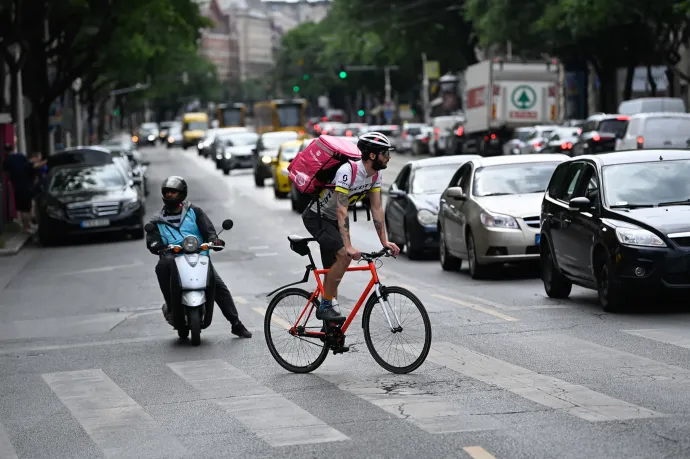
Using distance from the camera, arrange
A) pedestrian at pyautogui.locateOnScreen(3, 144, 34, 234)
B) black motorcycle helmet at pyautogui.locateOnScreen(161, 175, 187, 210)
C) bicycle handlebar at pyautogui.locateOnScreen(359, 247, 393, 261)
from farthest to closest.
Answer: pedestrian at pyautogui.locateOnScreen(3, 144, 34, 234), black motorcycle helmet at pyautogui.locateOnScreen(161, 175, 187, 210), bicycle handlebar at pyautogui.locateOnScreen(359, 247, 393, 261)

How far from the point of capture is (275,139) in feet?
169

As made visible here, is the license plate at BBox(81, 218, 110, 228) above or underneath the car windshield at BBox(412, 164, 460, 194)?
underneath

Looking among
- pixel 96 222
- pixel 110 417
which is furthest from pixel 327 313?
pixel 96 222

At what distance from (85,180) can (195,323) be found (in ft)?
57.2

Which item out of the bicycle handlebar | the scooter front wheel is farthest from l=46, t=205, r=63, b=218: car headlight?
the bicycle handlebar

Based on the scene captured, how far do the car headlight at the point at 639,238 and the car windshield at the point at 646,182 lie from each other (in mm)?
727

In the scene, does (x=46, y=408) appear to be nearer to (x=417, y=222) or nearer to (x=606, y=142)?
(x=417, y=222)

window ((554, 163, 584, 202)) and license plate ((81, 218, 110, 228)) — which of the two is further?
license plate ((81, 218, 110, 228))

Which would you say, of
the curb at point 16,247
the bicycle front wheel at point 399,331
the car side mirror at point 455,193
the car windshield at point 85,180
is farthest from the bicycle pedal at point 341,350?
the car windshield at point 85,180

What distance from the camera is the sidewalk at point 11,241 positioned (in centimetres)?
2731

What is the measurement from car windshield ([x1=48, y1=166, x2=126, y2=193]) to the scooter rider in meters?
16.6

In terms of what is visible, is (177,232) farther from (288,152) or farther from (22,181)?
(288,152)

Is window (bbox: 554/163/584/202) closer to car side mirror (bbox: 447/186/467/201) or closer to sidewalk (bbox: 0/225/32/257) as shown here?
car side mirror (bbox: 447/186/467/201)

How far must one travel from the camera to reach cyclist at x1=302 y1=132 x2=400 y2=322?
419 inches
